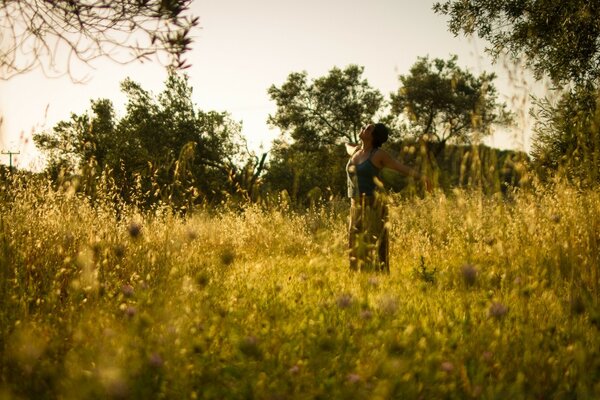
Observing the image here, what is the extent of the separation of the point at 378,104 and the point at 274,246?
18.8 meters

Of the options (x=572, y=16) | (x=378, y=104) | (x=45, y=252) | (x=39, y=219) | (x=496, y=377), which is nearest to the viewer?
(x=496, y=377)

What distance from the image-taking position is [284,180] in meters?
20.6

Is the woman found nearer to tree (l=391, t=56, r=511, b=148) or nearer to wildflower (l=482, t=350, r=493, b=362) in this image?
wildflower (l=482, t=350, r=493, b=362)

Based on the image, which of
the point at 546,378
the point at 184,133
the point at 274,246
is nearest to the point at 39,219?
the point at 274,246

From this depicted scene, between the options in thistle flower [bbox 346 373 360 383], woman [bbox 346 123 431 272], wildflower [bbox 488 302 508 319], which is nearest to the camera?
thistle flower [bbox 346 373 360 383]

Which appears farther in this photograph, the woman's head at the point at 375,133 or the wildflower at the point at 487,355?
the woman's head at the point at 375,133

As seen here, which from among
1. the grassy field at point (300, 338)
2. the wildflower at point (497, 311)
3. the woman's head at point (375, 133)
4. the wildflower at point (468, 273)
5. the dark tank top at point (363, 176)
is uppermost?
the woman's head at point (375, 133)

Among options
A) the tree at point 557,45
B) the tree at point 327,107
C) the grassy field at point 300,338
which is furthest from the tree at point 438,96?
the grassy field at point 300,338

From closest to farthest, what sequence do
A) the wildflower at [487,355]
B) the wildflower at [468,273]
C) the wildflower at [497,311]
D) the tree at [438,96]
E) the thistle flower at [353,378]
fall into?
the thistle flower at [353,378], the wildflower at [487,355], the wildflower at [497,311], the wildflower at [468,273], the tree at [438,96]

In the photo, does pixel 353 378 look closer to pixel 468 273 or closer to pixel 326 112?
pixel 468 273

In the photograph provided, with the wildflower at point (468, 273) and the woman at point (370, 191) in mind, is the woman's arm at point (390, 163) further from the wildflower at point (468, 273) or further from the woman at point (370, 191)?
the wildflower at point (468, 273)

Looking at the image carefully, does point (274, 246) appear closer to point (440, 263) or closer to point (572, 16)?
point (440, 263)

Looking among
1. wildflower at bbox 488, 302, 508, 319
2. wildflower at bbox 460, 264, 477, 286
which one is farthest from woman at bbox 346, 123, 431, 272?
wildflower at bbox 488, 302, 508, 319

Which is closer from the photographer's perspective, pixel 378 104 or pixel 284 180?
pixel 284 180
